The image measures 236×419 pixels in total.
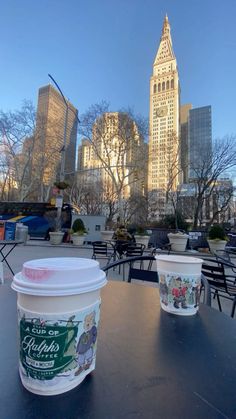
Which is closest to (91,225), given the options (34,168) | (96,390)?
(34,168)

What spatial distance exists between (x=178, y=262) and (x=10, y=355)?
2.74ft

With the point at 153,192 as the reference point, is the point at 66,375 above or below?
below

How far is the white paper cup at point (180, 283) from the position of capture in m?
1.21

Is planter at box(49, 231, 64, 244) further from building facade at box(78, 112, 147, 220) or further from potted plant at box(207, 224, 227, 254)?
building facade at box(78, 112, 147, 220)

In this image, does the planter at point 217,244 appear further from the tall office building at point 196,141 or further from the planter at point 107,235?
the tall office building at point 196,141

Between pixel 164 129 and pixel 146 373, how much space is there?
28.1 meters

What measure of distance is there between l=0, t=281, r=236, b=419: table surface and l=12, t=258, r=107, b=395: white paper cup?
0.05 metres

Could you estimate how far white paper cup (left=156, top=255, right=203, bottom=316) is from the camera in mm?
1205

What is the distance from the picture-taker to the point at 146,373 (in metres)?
0.75

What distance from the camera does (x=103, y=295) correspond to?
1.57m

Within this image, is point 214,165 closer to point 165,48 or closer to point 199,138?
point 199,138

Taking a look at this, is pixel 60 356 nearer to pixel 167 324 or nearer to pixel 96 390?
pixel 96 390

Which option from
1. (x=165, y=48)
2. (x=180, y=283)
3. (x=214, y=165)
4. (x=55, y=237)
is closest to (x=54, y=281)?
(x=180, y=283)

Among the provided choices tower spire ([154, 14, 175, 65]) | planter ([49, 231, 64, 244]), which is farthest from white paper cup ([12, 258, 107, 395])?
tower spire ([154, 14, 175, 65])
